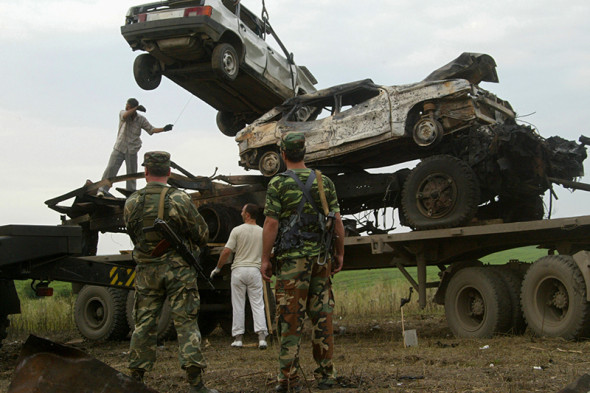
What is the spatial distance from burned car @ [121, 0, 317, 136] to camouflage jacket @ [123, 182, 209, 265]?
5603 mm

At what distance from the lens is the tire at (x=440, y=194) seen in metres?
8.18

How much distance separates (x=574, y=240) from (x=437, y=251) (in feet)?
5.11

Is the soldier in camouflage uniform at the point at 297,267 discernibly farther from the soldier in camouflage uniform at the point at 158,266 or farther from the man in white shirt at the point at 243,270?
the man in white shirt at the point at 243,270

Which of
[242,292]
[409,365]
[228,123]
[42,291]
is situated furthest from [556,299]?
[228,123]

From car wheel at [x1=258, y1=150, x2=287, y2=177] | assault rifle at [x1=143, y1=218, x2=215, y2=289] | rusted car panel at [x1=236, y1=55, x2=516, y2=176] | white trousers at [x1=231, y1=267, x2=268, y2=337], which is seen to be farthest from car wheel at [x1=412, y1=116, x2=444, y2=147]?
assault rifle at [x1=143, y1=218, x2=215, y2=289]

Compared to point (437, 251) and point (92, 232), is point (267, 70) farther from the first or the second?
→ point (437, 251)

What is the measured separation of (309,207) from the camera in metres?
4.81

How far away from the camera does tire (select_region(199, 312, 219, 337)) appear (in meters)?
10.5

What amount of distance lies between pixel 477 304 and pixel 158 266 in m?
4.19

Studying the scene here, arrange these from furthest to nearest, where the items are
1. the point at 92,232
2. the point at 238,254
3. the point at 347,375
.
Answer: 1. the point at 92,232
2. the point at 238,254
3. the point at 347,375

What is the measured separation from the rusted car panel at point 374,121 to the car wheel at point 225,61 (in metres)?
0.81

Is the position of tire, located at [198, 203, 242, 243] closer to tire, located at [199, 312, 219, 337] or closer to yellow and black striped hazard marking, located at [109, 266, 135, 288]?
tire, located at [199, 312, 219, 337]

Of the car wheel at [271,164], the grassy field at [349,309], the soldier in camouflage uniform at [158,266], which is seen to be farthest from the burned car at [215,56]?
the soldier in camouflage uniform at [158,266]

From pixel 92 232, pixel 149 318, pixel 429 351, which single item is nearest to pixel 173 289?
pixel 149 318
